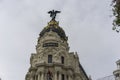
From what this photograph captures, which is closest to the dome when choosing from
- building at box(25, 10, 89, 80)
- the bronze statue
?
building at box(25, 10, 89, 80)

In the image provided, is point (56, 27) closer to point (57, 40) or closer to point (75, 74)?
point (57, 40)

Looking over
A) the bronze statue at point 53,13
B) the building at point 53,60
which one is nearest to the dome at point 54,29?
the building at point 53,60

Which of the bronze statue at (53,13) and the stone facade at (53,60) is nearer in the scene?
the stone facade at (53,60)

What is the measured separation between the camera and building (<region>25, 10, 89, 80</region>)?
90.2 m

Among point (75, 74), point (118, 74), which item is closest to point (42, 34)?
point (75, 74)

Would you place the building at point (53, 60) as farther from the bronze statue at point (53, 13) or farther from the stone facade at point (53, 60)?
the bronze statue at point (53, 13)

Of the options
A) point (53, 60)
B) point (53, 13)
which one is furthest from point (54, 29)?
point (53, 60)

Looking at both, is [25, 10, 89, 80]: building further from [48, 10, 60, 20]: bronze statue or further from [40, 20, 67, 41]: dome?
[48, 10, 60, 20]: bronze statue

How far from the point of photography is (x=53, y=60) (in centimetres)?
9200

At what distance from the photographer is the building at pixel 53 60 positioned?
296 ft

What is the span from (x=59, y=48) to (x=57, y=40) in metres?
2.66

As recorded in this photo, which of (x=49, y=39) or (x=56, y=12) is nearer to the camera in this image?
(x=49, y=39)

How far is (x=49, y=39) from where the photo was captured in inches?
3738

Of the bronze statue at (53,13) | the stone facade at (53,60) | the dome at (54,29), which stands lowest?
the stone facade at (53,60)
